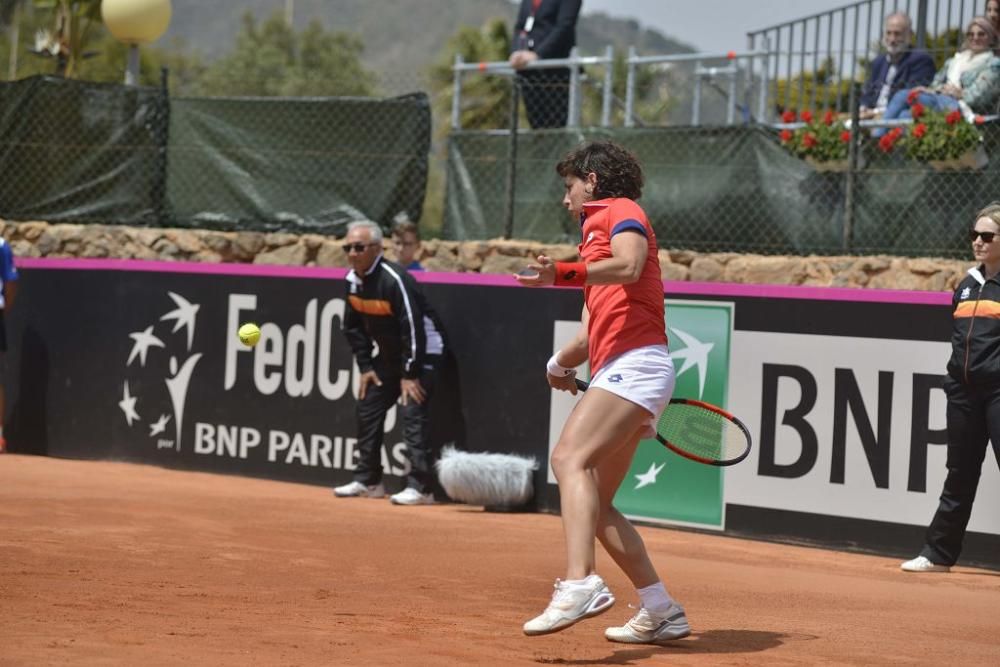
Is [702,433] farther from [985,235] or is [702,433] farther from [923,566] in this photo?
[923,566]

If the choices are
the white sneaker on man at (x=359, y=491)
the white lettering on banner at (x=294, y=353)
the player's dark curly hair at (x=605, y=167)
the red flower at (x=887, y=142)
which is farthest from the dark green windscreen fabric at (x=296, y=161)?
the player's dark curly hair at (x=605, y=167)

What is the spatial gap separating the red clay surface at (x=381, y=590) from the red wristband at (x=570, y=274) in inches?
55.7

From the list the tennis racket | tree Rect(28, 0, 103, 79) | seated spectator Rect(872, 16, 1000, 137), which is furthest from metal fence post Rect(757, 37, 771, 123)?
tree Rect(28, 0, 103, 79)

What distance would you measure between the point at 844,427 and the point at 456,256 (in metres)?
4.75

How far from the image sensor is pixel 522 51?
45.7 feet

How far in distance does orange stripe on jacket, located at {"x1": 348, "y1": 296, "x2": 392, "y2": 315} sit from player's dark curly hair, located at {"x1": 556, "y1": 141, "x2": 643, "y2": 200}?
16.9 feet

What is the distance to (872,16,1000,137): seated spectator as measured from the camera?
444 inches

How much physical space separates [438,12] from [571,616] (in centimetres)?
18653

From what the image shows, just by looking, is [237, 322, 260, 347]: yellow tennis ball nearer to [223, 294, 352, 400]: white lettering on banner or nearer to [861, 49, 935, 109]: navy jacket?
[223, 294, 352, 400]: white lettering on banner

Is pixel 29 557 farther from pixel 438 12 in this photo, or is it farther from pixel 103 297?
pixel 438 12

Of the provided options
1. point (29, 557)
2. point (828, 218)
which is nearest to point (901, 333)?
point (828, 218)

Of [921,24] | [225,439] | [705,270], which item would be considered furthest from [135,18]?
[921,24]

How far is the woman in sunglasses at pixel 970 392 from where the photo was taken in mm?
8359

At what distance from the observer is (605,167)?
579 centimetres
